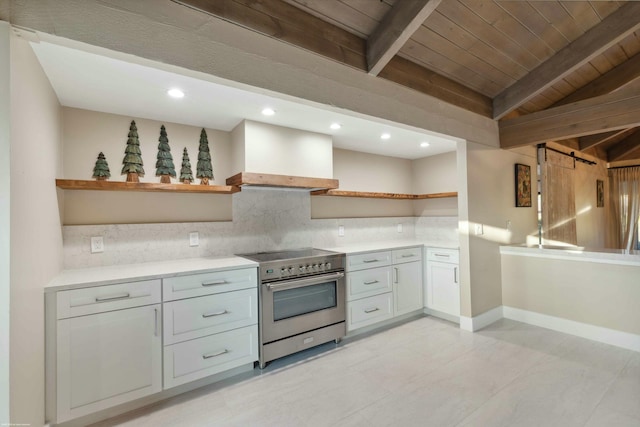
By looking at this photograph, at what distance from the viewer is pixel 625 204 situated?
18.0 ft

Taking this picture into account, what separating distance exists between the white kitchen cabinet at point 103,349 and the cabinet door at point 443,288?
2.89 meters

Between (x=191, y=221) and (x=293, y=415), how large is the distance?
1831 millimetres

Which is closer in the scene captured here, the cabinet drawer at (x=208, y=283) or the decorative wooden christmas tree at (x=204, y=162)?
the cabinet drawer at (x=208, y=283)

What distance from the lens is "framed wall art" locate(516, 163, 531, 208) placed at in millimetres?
3566

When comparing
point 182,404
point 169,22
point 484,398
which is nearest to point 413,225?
point 484,398

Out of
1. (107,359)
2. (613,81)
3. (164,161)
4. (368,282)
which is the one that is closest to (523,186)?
(613,81)

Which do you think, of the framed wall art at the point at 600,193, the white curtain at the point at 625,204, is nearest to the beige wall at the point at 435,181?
the framed wall art at the point at 600,193

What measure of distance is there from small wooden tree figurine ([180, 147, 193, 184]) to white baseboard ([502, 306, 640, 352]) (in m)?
3.83

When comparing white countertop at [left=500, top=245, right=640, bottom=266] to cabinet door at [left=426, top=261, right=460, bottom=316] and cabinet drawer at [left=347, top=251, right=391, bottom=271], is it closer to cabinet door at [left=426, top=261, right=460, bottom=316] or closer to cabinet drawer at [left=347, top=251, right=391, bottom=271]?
cabinet door at [left=426, top=261, right=460, bottom=316]

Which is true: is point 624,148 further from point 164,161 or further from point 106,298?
point 106,298

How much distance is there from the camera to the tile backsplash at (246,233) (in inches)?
91.0

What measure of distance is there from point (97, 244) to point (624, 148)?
26.8 feet

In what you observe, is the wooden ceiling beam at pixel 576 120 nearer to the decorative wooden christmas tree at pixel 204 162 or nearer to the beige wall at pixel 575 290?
the beige wall at pixel 575 290

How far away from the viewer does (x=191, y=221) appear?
107 inches
